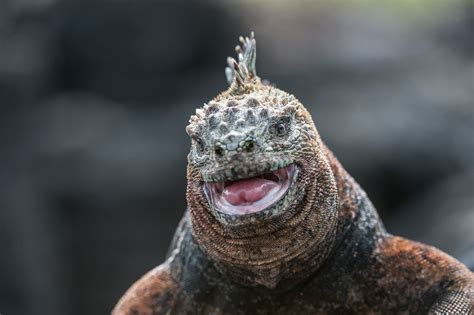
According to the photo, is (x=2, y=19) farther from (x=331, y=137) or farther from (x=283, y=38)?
(x=331, y=137)

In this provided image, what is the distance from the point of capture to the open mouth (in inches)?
222

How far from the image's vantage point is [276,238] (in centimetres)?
602

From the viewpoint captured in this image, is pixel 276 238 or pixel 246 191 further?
pixel 276 238

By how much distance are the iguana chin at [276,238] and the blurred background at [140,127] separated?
9860 millimetres

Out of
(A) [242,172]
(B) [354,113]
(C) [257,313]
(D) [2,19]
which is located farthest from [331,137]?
(A) [242,172]

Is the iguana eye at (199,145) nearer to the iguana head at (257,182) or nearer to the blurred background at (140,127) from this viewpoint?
the iguana head at (257,182)

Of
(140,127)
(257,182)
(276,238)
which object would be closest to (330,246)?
(276,238)

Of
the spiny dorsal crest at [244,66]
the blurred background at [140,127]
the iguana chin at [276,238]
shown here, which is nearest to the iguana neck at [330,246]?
the iguana chin at [276,238]

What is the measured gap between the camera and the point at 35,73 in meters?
18.9

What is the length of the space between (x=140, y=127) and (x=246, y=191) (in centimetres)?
1241

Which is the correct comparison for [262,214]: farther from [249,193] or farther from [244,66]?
[244,66]

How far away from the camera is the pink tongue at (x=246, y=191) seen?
5641 mm

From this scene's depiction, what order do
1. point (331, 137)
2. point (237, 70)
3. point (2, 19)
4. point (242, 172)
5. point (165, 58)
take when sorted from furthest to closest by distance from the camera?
point (2, 19), point (165, 58), point (331, 137), point (237, 70), point (242, 172)

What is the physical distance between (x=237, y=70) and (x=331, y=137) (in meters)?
10.8
